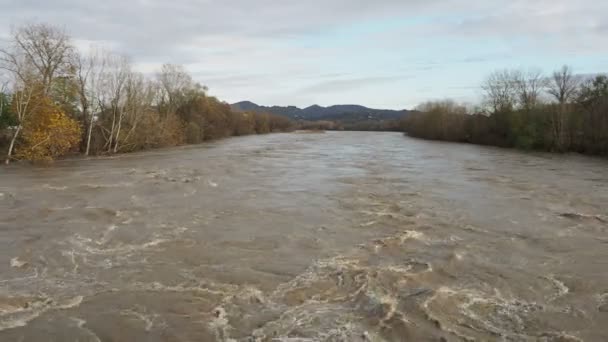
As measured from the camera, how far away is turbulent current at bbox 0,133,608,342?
548 cm

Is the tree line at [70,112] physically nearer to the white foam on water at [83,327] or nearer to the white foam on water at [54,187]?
the white foam on water at [54,187]

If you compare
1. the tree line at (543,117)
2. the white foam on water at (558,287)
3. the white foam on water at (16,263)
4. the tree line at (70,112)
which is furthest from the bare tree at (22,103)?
the tree line at (543,117)

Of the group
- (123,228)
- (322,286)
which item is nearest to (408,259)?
(322,286)

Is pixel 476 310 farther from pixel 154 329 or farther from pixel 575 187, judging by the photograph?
pixel 575 187

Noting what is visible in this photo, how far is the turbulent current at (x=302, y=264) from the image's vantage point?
5484 millimetres

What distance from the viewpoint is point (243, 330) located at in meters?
5.33

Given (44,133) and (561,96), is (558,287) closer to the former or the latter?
(44,133)

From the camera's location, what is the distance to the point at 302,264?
7.72 meters

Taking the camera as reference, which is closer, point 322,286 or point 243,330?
point 243,330

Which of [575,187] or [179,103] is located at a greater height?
[179,103]

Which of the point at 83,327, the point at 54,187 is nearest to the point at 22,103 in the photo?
the point at 54,187

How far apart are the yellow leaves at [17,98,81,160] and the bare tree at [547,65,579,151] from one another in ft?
118

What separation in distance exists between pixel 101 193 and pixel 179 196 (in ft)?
8.79

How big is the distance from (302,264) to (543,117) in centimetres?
3810
